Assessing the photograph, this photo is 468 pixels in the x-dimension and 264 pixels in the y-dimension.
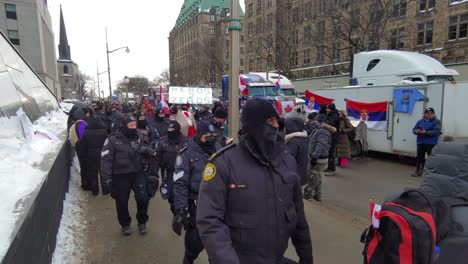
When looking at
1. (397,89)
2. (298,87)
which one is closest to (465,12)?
(298,87)

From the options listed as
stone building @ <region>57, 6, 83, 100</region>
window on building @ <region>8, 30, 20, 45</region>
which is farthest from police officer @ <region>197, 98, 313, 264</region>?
stone building @ <region>57, 6, 83, 100</region>

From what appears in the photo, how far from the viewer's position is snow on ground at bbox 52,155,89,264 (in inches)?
167

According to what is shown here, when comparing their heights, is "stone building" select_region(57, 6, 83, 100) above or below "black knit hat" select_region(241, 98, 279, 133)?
above

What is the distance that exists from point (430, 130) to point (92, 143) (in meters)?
8.16

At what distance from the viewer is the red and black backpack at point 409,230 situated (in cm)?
194

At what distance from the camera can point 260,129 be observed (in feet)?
7.26

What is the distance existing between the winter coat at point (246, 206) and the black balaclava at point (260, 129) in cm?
5

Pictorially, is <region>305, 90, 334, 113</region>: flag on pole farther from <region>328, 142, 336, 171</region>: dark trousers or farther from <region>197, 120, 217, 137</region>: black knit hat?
<region>197, 120, 217, 137</region>: black knit hat

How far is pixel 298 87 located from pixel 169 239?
76.4ft

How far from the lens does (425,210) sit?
2.01 metres

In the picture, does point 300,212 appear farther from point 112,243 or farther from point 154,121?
point 154,121

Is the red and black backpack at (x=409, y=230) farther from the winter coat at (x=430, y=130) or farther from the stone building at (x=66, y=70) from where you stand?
the stone building at (x=66, y=70)

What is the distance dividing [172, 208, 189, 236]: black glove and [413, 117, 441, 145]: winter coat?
7.47 meters

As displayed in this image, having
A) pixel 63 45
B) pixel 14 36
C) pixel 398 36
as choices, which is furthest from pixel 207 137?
pixel 63 45
